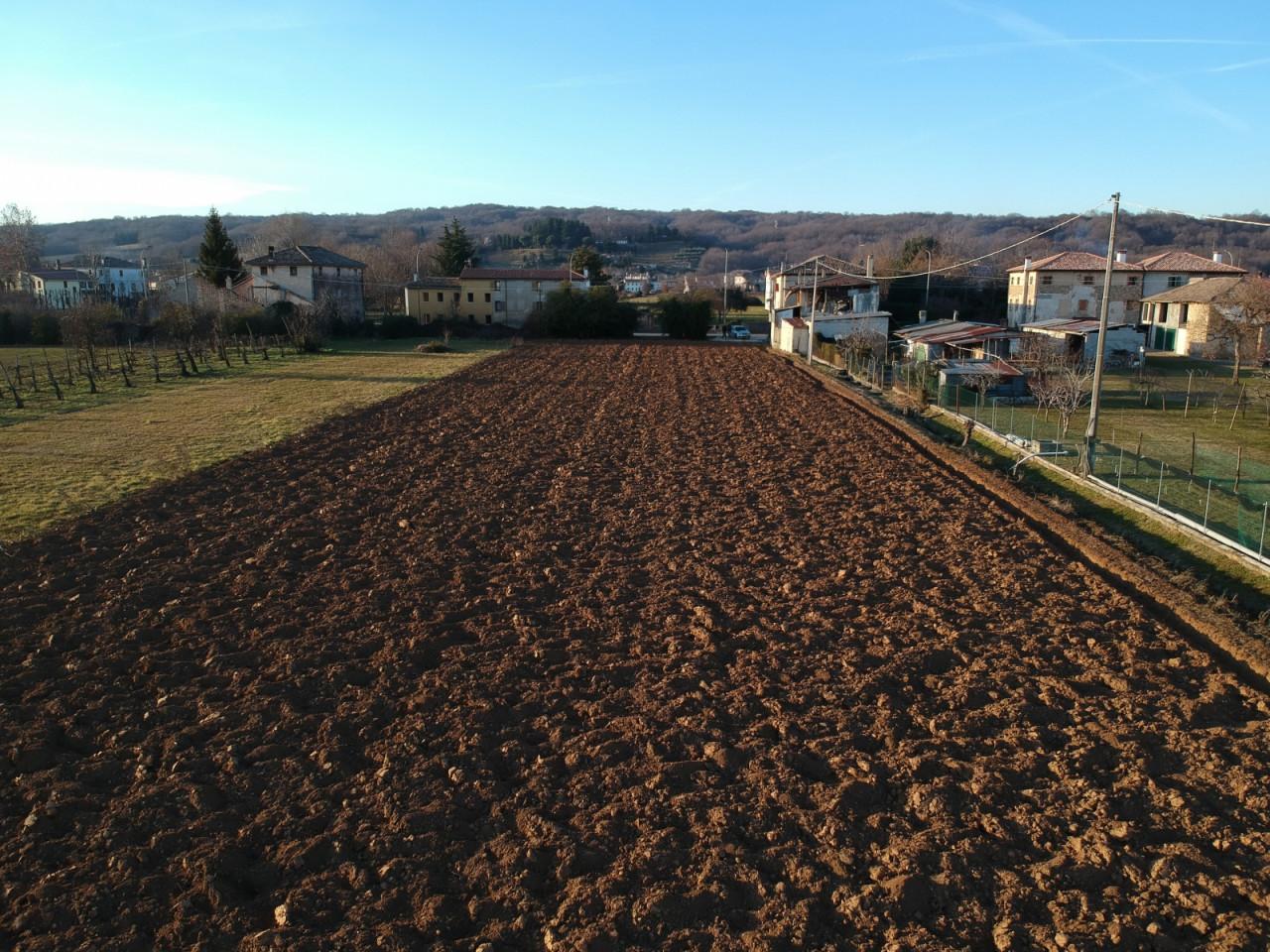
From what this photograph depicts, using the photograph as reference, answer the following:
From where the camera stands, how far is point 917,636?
34.6 feet

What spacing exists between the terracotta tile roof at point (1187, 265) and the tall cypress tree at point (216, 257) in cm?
6696

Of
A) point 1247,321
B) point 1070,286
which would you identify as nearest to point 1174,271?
point 1070,286

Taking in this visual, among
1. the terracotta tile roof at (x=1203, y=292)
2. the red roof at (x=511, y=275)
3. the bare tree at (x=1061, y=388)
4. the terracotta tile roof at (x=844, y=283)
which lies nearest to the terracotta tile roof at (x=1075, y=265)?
the terracotta tile roof at (x=1203, y=292)

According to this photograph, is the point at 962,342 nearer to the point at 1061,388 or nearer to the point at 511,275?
the point at 1061,388

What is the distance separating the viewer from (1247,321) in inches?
1410

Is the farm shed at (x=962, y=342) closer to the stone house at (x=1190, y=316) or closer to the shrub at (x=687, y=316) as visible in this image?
the stone house at (x=1190, y=316)

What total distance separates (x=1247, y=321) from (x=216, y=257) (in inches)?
2714

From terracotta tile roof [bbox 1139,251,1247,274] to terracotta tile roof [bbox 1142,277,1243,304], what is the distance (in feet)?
36.9

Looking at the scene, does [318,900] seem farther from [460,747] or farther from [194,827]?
[460,747]

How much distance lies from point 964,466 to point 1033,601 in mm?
9130

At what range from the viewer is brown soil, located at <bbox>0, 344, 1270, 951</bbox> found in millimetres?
6070

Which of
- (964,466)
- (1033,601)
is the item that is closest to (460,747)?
(1033,601)

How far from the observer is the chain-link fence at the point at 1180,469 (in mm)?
14922

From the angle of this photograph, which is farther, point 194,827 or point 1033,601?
point 1033,601
